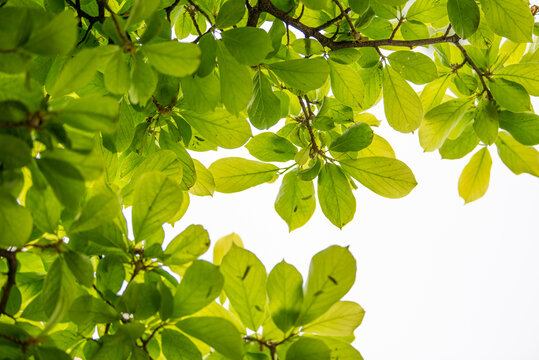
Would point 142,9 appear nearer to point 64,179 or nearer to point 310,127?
point 64,179

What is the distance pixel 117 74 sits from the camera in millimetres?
365

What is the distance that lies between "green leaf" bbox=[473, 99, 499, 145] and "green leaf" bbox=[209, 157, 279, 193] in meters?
0.31

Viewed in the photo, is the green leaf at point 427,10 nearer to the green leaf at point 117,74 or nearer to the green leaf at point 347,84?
the green leaf at point 347,84

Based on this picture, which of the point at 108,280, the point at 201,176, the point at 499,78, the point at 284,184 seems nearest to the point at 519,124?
the point at 499,78

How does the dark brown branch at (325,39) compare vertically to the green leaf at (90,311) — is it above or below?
above

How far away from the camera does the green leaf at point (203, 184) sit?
0.62 m

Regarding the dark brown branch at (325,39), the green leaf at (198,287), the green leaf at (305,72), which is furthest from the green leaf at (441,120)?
the green leaf at (198,287)

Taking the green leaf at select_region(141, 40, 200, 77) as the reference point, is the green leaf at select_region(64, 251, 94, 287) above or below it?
below

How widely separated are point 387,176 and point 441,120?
0.14 m

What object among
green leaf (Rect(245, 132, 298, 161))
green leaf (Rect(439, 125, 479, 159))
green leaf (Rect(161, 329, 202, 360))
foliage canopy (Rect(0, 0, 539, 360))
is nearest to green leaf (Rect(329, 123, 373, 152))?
foliage canopy (Rect(0, 0, 539, 360))

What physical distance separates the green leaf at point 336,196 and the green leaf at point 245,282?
0.24 meters

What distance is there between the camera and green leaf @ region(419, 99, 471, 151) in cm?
63

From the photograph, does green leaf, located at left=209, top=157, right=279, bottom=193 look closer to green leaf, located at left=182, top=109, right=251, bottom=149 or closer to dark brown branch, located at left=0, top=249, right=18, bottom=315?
green leaf, located at left=182, top=109, right=251, bottom=149

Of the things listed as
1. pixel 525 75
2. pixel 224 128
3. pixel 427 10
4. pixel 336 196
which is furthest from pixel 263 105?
pixel 525 75
